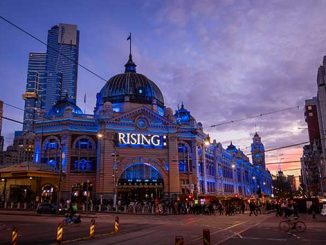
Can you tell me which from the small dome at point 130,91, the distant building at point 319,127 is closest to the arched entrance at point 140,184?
the small dome at point 130,91

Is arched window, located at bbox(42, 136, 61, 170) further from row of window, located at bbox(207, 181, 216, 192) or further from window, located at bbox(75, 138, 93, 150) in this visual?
row of window, located at bbox(207, 181, 216, 192)

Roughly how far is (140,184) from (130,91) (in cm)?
2254

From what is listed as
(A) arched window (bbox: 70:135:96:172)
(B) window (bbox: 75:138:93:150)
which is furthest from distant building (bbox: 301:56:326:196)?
(B) window (bbox: 75:138:93:150)

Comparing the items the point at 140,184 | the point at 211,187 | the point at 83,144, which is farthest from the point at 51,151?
the point at 211,187

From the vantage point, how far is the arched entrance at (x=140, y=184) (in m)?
70.4

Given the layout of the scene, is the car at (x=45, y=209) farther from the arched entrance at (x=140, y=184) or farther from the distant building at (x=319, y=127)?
the distant building at (x=319, y=127)

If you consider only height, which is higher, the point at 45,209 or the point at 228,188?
the point at 228,188

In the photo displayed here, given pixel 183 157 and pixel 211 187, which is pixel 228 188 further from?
pixel 183 157

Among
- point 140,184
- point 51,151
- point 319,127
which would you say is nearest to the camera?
point 140,184

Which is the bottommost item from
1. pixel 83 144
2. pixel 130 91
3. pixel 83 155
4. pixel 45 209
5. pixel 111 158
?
pixel 45 209

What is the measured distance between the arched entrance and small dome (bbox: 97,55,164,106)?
1687cm

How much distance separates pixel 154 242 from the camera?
18.5 meters

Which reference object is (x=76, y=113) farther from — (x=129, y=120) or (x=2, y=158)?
(x=2, y=158)

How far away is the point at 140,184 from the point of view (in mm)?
71312
